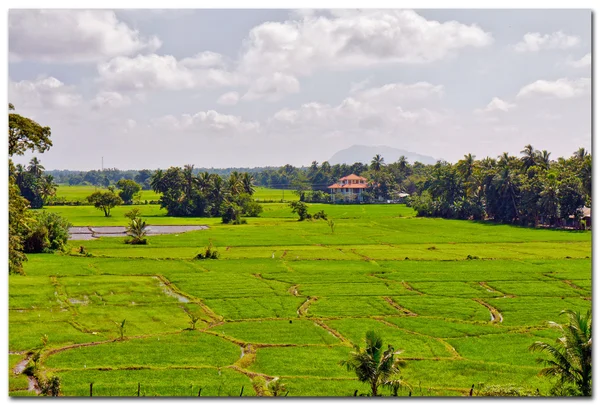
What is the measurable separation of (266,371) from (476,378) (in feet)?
23.8

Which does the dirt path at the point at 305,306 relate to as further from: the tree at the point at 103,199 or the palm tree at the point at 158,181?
the palm tree at the point at 158,181

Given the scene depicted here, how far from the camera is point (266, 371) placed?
2131 centimetres

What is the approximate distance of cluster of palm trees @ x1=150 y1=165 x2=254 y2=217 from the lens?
88.2m

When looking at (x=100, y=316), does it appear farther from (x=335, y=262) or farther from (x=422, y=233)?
(x=422, y=233)

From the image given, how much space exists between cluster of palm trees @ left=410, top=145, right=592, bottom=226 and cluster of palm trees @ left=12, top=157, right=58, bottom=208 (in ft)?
170

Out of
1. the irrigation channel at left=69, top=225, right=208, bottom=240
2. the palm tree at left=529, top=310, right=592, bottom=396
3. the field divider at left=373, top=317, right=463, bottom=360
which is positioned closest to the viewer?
the palm tree at left=529, top=310, right=592, bottom=396

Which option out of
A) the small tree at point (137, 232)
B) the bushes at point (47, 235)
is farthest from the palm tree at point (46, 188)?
the bushes at point (47, 235)

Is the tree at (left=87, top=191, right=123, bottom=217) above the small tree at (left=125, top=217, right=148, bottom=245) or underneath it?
above

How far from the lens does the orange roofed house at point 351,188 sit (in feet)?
405

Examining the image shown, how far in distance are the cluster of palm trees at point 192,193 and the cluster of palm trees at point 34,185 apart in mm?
15561

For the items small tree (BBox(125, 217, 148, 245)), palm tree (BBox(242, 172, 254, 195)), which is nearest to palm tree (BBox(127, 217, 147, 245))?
small tree (BBox(125, 217, 148, 245))

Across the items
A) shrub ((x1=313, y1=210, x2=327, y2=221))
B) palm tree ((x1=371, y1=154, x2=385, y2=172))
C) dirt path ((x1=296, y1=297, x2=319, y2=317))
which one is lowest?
dirt path ((x1=296, y1=297, x2=319, y2=317))

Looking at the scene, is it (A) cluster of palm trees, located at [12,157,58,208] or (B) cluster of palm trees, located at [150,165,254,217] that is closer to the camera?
(A) cluster of palm trees, located at [12,157,58,208]

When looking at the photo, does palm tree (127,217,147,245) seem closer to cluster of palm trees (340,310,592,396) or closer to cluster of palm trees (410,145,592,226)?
cluster of palm trees (340,310,592,396)
